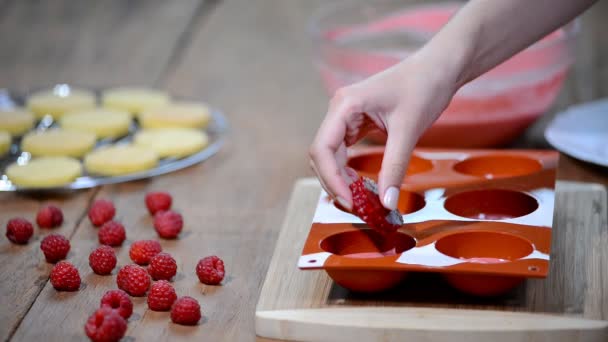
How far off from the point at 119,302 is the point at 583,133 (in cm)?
129

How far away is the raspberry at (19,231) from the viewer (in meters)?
1.80

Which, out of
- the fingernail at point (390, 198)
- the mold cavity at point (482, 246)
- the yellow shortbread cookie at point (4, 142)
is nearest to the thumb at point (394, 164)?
the fingernail at point (390, 198)

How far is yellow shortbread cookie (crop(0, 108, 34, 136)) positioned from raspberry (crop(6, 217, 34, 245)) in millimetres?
578

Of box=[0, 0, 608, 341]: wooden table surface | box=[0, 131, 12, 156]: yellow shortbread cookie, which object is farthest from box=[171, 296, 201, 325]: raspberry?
box=[0, 131, 12, 156]: yellow shortbread cookie

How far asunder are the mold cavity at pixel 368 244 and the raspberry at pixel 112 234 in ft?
1.54

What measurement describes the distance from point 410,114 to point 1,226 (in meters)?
0.93

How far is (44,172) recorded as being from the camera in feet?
6.82

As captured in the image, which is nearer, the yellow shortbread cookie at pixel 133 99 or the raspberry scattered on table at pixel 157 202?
the raspberry scattered on table at pixel 157 202

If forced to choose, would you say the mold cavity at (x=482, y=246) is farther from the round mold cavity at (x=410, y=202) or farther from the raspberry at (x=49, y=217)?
the raspberry at (x=49, y=217)

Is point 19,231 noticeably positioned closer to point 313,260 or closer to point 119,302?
point 119,302

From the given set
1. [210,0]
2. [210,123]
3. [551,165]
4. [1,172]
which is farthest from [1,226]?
[210,0]

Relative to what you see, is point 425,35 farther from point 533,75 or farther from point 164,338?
point 164,338

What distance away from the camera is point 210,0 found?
376cm

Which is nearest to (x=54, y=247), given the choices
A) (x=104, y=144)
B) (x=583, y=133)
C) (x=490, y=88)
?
(x=104, y=144)
